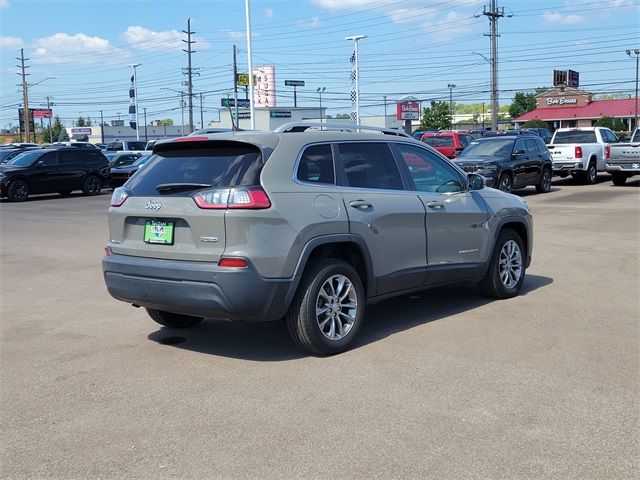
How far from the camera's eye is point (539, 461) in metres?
3.92

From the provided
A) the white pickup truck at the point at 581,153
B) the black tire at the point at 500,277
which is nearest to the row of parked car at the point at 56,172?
the white pickup truck at the point at 581,153

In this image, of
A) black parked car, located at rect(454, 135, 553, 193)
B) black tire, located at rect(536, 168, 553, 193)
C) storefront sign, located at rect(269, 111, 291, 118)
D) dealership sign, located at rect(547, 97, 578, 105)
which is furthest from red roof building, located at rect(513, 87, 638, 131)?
black parked car, located at rect(454, 135, 553, 193)

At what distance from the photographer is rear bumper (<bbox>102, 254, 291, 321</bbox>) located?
5273 millimetres

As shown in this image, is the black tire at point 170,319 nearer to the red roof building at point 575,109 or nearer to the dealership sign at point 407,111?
the dealership sign at point 407,111

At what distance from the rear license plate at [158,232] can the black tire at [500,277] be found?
356 cm

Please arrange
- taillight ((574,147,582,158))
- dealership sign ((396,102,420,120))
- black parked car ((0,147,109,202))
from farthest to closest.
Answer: dealership sign ((396,102,420,120)) < black parked car ((0,147,109,202)) < taillight ((574,147,582,158))

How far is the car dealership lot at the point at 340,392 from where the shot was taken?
397cm

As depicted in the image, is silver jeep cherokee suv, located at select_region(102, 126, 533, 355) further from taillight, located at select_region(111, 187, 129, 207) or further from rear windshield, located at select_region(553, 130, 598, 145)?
rear windshield, located at select_region(553, 130, 598, 145)

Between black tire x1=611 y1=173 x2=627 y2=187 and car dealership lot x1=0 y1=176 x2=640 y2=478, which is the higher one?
black tire x1=611 y1=173 x2=627 y2=187

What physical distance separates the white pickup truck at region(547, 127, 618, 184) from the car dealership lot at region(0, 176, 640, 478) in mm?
17335

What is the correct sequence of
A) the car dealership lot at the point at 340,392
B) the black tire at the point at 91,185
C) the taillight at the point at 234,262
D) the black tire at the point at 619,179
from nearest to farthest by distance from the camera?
the car dealership lot at the point at 340,392, the taillight at the point at 234,262, the black tire at the point at 619,179, the black tire at the point at 91,185

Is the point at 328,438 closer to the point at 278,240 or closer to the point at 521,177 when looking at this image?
the point at 278,240

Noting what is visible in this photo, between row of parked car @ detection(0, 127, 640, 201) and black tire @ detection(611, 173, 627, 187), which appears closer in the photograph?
row of parked car @ detection(0, 127, 640, 201)

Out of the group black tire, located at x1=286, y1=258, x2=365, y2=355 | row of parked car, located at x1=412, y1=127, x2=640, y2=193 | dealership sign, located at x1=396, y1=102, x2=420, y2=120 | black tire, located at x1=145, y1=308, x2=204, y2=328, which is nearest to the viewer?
black tire, located at x1=286, y1=258, x2=365, y2=355
